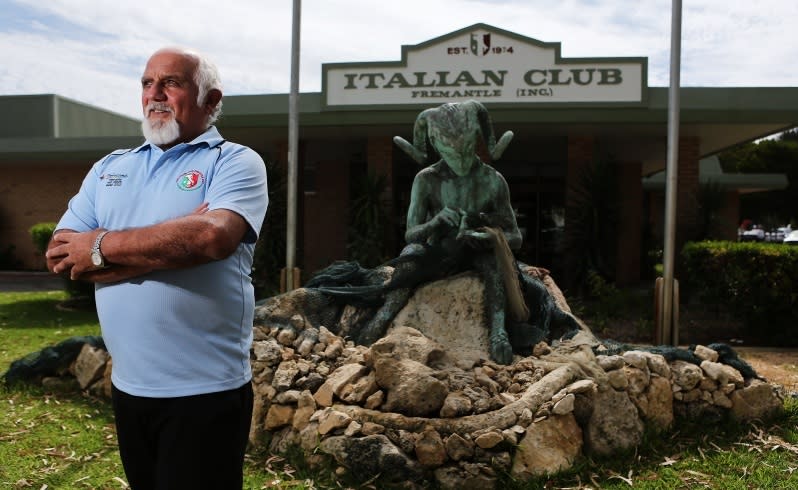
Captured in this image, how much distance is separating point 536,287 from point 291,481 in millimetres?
2353

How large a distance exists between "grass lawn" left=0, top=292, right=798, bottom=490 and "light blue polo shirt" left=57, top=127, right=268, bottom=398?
2004mm

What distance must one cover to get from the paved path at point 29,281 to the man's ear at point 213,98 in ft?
44.5

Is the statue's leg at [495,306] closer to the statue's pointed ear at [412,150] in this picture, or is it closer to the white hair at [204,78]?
the statue's pointed ear at [412,150]

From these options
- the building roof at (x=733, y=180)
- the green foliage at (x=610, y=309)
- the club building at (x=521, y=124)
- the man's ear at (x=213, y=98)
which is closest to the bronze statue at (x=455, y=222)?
the man's ear at (x=213, y=98)

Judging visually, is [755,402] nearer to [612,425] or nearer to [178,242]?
[612,425]

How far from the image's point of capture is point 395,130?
1230 cm

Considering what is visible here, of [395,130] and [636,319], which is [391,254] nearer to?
[395,130]

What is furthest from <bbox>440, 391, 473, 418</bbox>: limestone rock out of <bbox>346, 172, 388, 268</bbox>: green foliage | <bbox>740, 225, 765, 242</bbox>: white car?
<bbox>740, 225, 765, 242</bbox>: white car

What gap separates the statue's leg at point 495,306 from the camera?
450 centimetres

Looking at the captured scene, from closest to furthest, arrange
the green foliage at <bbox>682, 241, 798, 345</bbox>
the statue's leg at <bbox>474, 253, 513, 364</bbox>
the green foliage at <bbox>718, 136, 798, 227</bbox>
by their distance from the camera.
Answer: the statue's leg at <bbox>474, 253, 513, 364</bbox> → the green foliage at <bbox>682, 241, 798, 345</bbox> → the green foliage at <bbox>718, 136, 798, 227</bbox>

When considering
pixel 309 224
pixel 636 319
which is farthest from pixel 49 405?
pixel 309 224

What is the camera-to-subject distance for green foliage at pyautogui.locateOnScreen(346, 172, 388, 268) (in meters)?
11.7

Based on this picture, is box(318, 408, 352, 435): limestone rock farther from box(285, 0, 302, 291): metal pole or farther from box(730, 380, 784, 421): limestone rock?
box(285, 0, 302, 291): metal pole

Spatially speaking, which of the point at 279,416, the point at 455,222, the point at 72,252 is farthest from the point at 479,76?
the point at 72,252
